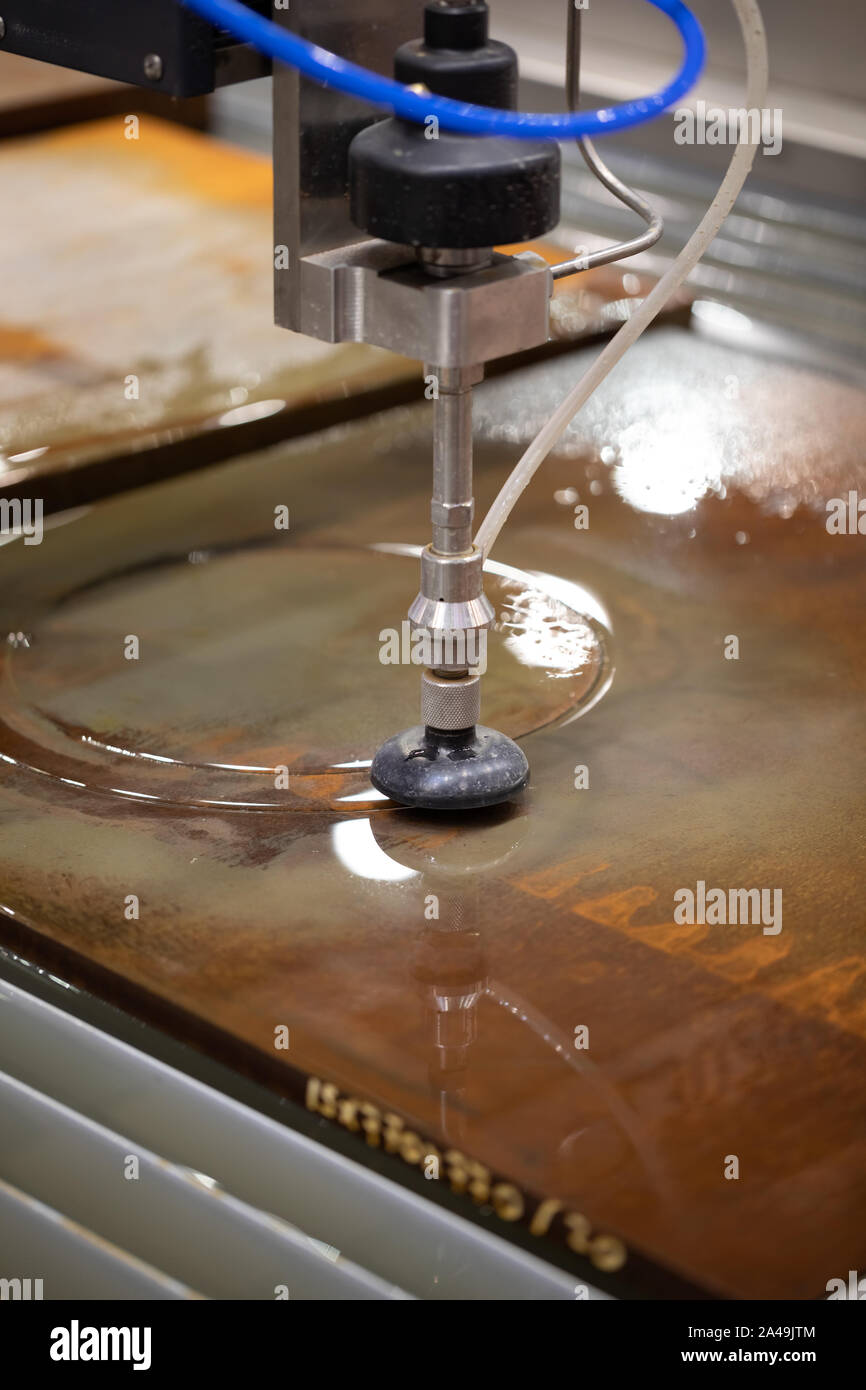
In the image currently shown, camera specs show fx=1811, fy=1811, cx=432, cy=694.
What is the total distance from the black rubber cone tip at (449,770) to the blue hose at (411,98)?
1.09 ft

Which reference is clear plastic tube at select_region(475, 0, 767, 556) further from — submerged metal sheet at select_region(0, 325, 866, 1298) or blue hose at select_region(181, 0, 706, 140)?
submerged metal sheet at select_region(0, 325, 866, 1298)

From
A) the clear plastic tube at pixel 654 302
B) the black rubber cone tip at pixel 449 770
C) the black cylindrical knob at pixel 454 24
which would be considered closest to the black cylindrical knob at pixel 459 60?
the black cylindrical knob at pixel 454 24

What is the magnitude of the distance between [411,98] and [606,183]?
216 mm

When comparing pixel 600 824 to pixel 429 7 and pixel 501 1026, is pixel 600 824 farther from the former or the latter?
pixel 429 7

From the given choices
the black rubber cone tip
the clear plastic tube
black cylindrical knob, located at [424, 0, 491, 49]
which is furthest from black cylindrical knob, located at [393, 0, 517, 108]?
the black rubber cone tip

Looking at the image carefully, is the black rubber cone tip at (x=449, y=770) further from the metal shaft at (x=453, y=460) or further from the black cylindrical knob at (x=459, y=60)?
the black cylindrical knob at (x=459, y=60)

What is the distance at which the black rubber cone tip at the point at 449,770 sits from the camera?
0.98 metres

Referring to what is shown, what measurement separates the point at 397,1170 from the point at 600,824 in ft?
0.90

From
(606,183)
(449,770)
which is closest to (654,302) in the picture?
(606,183)

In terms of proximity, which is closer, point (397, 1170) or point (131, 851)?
point (397, 1170)

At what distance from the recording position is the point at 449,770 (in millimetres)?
982

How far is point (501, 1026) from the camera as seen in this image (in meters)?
0.83

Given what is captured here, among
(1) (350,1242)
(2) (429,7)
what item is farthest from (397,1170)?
(2) (429,7)
